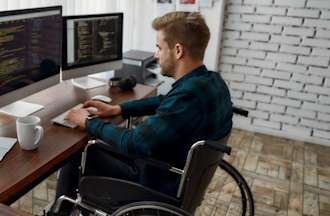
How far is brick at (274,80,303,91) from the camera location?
3426mm

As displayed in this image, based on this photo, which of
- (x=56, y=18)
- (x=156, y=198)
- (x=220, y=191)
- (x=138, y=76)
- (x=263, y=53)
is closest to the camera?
(x=156, y=198)

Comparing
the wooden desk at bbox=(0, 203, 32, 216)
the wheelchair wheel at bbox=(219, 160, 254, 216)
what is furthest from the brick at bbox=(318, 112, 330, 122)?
the wooden desk at bbox=(0, 203, 32, 216)

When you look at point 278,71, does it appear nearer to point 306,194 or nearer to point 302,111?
point 302,111

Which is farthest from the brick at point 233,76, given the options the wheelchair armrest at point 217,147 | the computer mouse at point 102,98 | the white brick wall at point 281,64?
the wheelchair armrest at point 217,147

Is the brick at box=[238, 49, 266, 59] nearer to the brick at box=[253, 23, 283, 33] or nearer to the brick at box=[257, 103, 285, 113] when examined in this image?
the brick at box=[253, 23, 283, 33]

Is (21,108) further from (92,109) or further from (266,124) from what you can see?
(266,124)

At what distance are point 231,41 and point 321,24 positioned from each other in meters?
0.79

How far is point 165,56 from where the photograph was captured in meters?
1.55

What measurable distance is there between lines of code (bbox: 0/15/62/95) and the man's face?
587mm

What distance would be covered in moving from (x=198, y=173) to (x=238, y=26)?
7.79 ft

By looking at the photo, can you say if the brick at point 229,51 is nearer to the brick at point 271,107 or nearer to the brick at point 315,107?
the brick at point 271,107

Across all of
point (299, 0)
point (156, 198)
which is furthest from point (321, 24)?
point (156, 198)

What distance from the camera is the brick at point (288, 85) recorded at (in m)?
3.43

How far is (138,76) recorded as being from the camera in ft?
9.18
